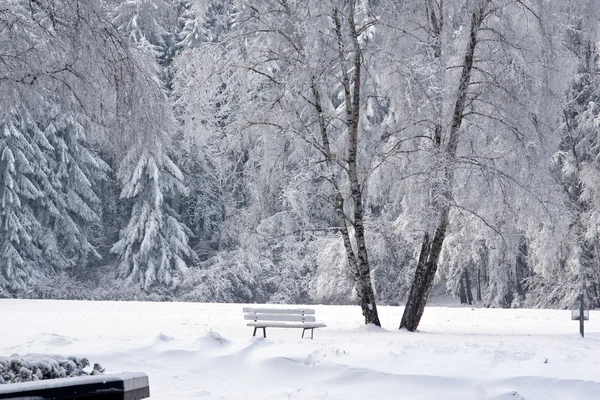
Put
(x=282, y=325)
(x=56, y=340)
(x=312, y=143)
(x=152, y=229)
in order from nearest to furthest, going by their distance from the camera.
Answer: (x=56, y=340) < (x=282, y=325) < (x=312, y=143) < (x=152, y=229)

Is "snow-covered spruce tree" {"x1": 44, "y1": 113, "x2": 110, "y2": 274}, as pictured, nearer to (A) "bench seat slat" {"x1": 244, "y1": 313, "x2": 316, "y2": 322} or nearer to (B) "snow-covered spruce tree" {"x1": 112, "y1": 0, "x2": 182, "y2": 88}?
(B) "snow-covered spruce tree" {"x1": 112, "y1": 0, "x2": 182, "y2": 88}

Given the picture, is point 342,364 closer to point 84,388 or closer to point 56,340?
point 56,340

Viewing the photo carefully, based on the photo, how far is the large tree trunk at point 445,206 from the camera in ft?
43.6

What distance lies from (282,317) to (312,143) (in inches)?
133

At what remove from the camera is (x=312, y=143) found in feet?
47.5

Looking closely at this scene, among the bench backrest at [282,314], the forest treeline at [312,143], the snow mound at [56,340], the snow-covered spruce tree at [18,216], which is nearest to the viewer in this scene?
the forest treeline at [312,143]

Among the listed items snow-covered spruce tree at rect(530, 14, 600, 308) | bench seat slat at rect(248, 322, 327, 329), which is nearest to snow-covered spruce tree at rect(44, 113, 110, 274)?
snow-covered spruce tree at rect(530, 14, 600, 308)

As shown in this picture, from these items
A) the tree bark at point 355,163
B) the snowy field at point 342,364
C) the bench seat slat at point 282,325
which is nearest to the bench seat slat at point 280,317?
the bench seat slat at point 282,325

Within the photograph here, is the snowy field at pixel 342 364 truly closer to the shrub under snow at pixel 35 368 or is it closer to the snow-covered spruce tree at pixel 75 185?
the shrub under snow at pixel 35 368

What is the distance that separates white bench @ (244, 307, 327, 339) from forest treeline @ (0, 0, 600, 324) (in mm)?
2245

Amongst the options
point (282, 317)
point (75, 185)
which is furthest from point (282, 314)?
point (75, 185)

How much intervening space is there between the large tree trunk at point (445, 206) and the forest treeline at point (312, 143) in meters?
0.04

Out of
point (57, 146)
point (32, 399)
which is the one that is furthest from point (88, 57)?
point (57, 146)

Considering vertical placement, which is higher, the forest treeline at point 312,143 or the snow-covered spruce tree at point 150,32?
the snow-covered spruce tree at point 150,32
